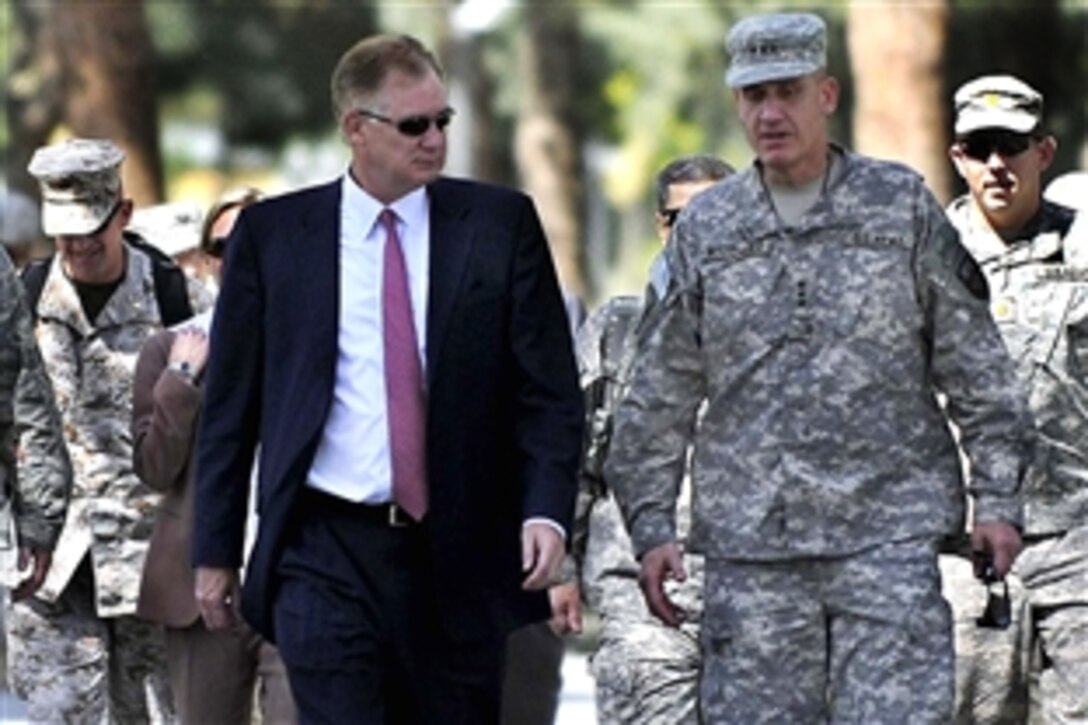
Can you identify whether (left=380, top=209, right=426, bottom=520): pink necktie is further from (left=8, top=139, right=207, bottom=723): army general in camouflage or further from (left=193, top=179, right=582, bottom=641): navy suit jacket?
(left=8, top=139, right=207, bottom=723): army general in camouflage

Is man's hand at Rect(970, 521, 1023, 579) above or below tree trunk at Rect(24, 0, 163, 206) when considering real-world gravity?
below

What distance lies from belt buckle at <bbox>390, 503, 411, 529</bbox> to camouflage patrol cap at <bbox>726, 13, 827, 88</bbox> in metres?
1.29

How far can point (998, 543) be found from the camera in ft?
26.5

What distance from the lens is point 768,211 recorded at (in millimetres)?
8250

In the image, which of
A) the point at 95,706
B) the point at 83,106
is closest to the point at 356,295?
the point at 95,706

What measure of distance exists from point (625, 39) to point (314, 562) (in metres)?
33.7

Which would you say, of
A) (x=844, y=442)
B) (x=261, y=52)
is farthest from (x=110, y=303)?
(x=261, y=52)

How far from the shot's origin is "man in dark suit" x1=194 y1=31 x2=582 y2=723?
8.00 metres

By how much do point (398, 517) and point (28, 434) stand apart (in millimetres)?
2552

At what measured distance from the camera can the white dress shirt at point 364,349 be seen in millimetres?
8000

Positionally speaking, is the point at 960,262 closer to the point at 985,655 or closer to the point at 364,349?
the point at 364,349

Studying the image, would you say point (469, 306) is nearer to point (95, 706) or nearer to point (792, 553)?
point (792, 553)

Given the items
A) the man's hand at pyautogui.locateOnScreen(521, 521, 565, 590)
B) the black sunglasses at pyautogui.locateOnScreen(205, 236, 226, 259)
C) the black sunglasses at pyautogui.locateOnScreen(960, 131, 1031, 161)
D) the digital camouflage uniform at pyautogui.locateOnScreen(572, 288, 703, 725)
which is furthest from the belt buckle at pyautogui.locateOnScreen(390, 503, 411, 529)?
the black sunglasses at pyautogui.locateOnScreen(205, 236, 226, 259)

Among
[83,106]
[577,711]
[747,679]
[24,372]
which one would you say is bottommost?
[577,711]
